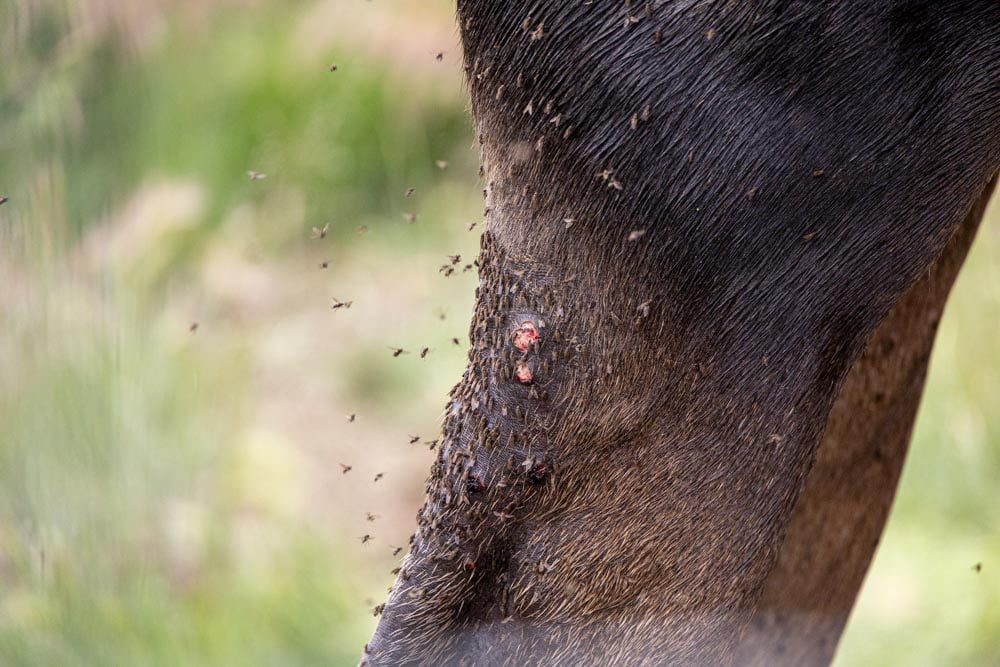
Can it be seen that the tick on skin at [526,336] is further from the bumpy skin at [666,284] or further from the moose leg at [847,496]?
the moose leg at [847,496]

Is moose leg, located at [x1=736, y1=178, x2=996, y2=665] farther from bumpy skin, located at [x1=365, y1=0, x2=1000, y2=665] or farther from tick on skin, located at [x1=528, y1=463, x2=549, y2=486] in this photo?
tick on skin, located at [x1=528, y1=463, x2=549, y2=486]

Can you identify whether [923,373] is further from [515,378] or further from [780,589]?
[515,378]

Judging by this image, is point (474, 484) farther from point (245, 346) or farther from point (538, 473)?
point (245, 346)

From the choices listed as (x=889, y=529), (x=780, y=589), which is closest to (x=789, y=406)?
(x=780, y=589)

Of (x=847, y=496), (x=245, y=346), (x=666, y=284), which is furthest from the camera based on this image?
(x=245, y=346)

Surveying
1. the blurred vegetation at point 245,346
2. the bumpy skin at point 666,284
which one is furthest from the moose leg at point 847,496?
the blurred vegetation at point 245,346

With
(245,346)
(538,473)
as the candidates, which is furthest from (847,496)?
(245,346)

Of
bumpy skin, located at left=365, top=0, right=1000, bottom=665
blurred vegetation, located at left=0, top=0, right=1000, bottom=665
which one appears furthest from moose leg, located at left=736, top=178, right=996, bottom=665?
blurred vegetation, located at left=0, top=0, right=1000, bottom=665

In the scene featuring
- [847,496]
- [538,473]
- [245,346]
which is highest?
[245,346]
